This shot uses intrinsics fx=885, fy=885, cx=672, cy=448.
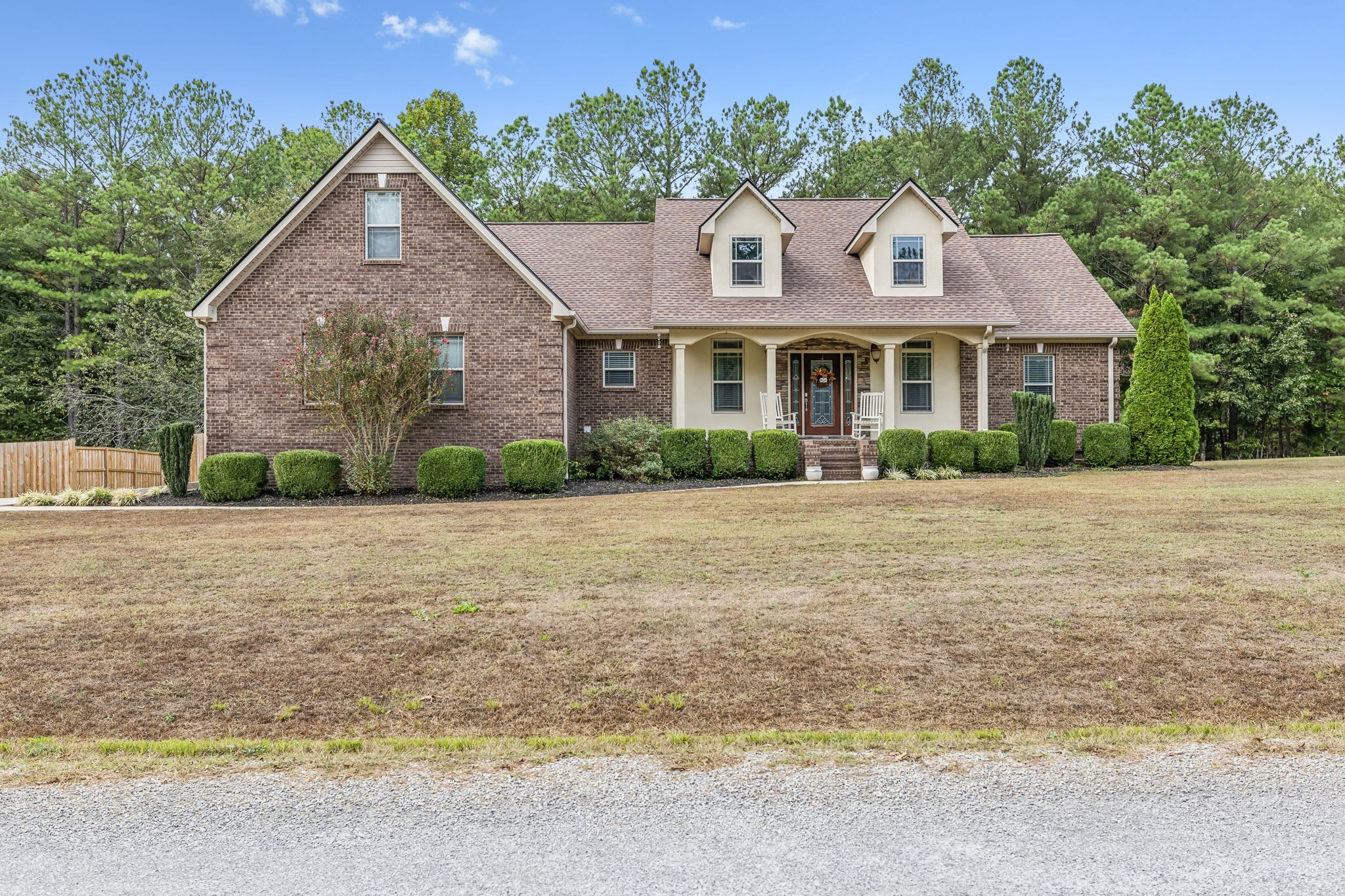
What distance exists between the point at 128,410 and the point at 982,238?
28.1 metres

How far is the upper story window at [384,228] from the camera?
697 inches

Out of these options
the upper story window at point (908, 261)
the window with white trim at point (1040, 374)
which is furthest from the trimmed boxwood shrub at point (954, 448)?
the upper story window at point (908, 261)

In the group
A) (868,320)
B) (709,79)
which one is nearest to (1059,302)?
(868,320)

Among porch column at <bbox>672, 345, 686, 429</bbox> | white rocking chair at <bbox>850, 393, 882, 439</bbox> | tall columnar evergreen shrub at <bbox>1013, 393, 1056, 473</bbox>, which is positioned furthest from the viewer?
white rocking chair at <bbox>850, 393, 882, 439</bbox>

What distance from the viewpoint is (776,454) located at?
713 inches

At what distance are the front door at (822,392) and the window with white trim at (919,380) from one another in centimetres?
156

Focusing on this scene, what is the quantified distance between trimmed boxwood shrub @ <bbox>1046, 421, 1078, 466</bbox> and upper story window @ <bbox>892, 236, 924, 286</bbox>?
4547mm

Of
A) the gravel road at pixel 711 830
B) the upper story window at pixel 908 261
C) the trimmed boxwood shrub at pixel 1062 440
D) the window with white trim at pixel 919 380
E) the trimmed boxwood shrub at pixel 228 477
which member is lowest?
the gravel road at pixel 711 830

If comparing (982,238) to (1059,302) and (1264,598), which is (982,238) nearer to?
(1059,302)

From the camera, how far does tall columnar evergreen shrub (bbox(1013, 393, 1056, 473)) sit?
1864 cm

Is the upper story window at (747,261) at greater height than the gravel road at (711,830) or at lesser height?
greater

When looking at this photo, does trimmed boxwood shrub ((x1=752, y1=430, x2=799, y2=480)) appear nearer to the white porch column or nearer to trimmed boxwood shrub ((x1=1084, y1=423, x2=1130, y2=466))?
the white porch column

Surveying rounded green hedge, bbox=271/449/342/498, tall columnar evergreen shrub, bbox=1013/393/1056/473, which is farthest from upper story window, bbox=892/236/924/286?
rounded green hedge, bbox=271/449/342/498

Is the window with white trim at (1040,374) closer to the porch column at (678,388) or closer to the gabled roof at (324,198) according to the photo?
the porch column at (678,388)
